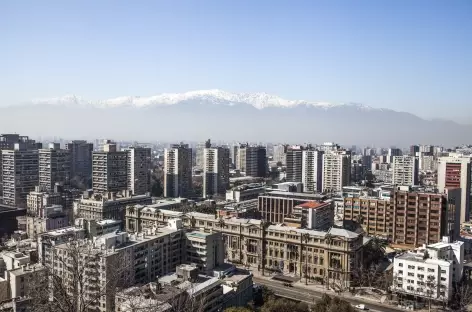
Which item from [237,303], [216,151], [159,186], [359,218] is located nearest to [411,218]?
[359,218]

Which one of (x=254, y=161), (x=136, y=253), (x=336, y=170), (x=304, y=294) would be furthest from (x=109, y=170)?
(x=254, y=161)

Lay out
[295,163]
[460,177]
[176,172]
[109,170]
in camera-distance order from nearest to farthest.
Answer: [460,177]
[109,170]
[176,172]
[295,163]

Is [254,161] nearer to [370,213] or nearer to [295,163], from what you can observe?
[295,163]

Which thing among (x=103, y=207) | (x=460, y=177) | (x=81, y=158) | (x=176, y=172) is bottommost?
(x=103, y=207)

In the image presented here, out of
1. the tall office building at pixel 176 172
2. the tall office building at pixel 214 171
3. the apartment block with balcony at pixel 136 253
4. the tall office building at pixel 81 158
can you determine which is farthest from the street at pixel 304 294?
the tall office building at pixel 81 158

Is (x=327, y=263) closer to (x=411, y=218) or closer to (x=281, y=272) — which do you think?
(x=281, y=272)

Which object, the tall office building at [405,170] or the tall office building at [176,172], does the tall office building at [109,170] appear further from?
the tall office building at [405,170]
